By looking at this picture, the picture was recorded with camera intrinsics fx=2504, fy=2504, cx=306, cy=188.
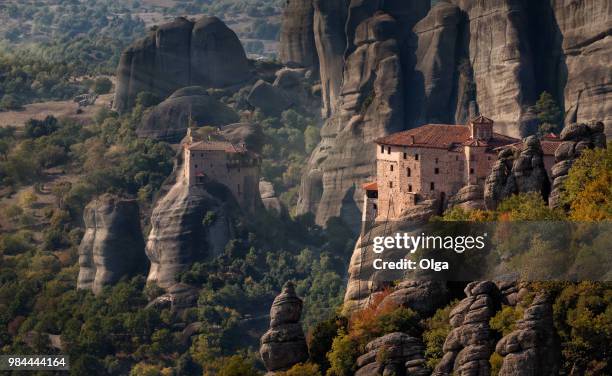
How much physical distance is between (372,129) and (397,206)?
4079cm

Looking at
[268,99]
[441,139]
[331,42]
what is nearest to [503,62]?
[331,42]

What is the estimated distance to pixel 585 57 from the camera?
11950 cm

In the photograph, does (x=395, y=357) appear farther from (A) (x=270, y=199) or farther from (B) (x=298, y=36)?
(B) (x=298, y=36)

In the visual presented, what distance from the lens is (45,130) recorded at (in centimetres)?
15562

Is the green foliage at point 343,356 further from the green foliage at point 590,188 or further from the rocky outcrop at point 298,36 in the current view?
the rocky outcrop at point 298,36

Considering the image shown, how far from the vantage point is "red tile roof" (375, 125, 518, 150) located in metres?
89.8

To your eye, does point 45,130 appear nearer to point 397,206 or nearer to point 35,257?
point 35,257

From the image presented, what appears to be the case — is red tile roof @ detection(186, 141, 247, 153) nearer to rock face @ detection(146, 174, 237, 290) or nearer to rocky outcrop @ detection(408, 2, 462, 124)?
rock face @ detection(146, 174, 237, 290)

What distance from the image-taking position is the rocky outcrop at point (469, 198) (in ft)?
278

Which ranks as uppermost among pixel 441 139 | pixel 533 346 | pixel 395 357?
pixel 441 139

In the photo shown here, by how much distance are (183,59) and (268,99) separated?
582 centimetres

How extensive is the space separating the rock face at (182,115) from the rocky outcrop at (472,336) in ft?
224

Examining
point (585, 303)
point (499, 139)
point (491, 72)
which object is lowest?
point (585, 303)

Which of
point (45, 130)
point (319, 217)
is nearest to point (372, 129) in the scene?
point (319, 217)
